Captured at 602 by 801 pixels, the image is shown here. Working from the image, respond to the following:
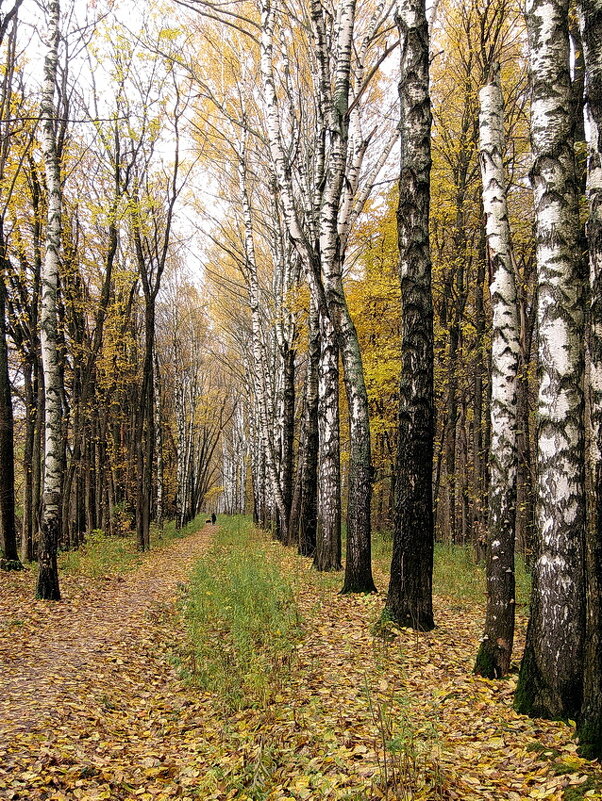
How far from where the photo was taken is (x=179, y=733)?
4691 mm

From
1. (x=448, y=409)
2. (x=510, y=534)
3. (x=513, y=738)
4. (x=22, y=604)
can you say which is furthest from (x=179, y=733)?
(x=448, y=409)

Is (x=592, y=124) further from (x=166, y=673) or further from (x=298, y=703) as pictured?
(x=166, y=673)

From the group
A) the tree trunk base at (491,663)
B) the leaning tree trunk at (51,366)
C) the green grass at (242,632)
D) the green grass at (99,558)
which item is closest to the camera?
the tree trunk base at (491,663)

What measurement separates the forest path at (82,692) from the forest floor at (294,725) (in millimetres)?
17

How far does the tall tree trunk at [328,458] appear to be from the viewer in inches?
393

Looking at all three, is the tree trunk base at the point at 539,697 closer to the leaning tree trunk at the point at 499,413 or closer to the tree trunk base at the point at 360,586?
the leaning tree trunk at the point at 499,413

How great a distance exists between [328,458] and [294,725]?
19.3 feet

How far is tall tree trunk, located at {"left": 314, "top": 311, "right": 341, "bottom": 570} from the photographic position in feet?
32.7

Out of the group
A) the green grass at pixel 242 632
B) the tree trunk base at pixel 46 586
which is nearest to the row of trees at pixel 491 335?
the green grass at pixel 242 632

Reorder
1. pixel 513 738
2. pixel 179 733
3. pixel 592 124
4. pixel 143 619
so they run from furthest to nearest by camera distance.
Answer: pixel 143 619
pixel 179 733
pixel 513 738
pixel 592 124

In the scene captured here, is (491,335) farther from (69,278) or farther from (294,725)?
(69,278)

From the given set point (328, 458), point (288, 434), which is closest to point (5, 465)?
point (328, 458)

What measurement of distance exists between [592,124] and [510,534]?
345cm

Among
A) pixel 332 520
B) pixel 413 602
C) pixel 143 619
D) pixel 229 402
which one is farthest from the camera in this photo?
pixel 229 402
